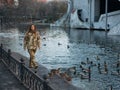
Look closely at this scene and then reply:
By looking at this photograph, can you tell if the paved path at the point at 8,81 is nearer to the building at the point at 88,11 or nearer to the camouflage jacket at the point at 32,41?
the camouflage jacket at the point at 32,41

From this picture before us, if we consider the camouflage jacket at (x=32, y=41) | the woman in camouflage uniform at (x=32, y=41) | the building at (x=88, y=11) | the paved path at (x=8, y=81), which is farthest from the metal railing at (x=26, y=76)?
the building at (x=88, y=11)

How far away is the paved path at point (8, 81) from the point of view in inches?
650

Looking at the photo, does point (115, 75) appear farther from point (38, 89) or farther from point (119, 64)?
point (38, 89)

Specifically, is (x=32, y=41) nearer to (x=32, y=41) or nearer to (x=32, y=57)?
(x=32, y=41)

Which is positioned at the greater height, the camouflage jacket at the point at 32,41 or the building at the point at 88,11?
the building at the point at 88,11

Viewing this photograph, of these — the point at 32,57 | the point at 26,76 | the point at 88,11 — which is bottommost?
the point at 26,76

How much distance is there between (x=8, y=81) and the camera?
58.9 feet

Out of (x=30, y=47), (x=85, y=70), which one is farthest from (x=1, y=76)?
(x=85, y=70)

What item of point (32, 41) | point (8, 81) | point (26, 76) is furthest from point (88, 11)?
point (26, 76)

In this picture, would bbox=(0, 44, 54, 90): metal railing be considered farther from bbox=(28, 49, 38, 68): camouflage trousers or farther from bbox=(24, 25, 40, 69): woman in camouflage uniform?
bbox=(24, 25, 40, 69): woman in camouflage uniform

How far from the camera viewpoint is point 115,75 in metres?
28.4

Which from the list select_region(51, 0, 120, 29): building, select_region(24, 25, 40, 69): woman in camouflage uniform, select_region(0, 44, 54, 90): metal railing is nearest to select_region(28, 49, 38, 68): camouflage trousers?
select_region(24, 25, 40, 69): woman in camouflage uniform

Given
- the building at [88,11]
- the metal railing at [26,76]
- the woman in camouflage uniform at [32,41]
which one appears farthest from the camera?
the building at [88,11]

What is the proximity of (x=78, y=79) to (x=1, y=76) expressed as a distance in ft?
27.0
